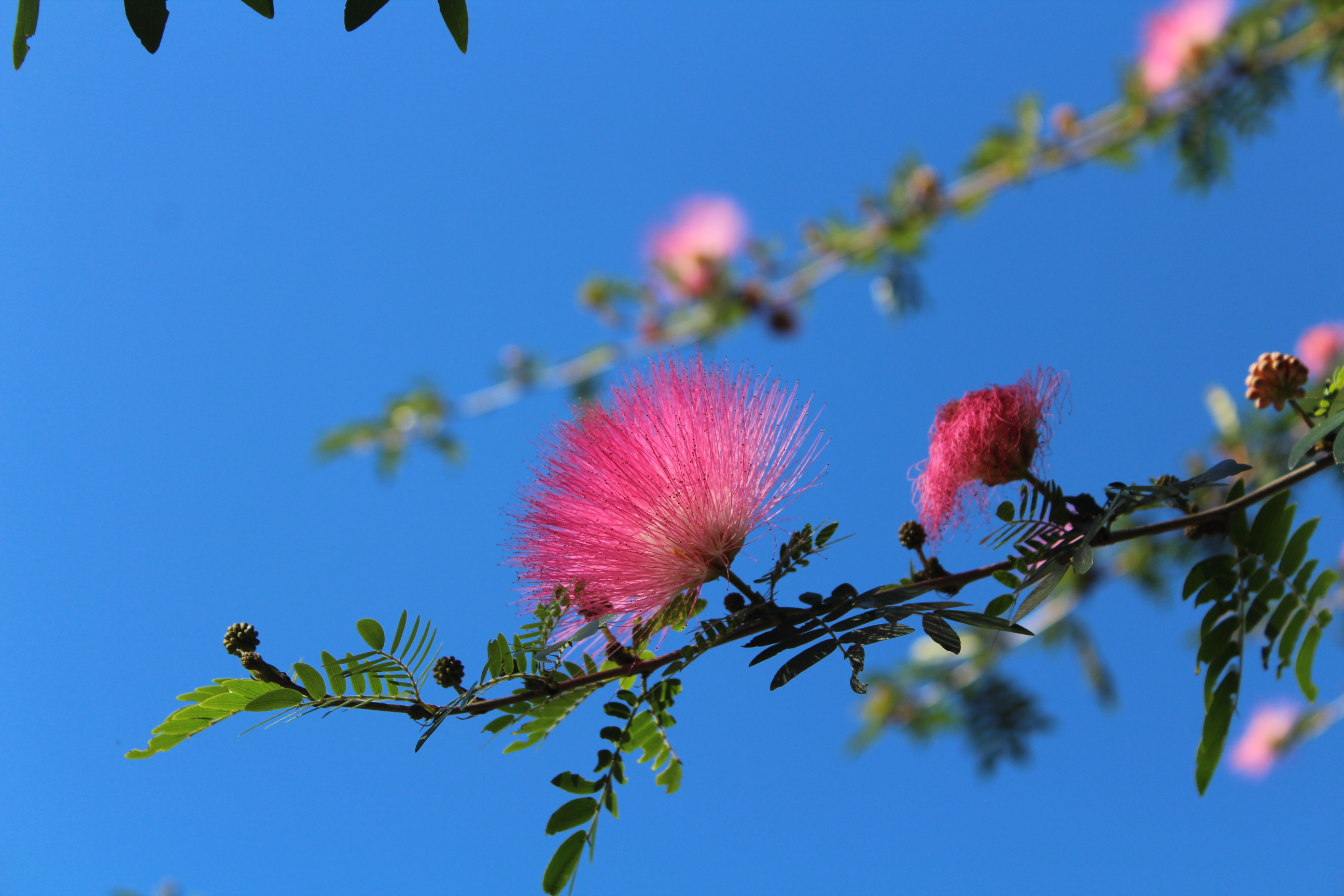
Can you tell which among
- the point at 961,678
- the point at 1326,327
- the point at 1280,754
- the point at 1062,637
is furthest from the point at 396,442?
the point at 1280,754

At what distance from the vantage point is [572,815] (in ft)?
4.42

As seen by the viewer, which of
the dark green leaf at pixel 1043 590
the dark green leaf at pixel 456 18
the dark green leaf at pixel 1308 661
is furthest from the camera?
the dark green leaf at pixel 1308 661

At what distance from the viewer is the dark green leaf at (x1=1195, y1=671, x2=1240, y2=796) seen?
150cm

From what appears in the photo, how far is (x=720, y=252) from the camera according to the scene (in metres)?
5.12

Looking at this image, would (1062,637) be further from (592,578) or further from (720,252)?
(592,578)

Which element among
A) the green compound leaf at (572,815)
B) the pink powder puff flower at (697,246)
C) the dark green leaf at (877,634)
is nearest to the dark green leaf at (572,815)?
the green compound leaf at (572,815)

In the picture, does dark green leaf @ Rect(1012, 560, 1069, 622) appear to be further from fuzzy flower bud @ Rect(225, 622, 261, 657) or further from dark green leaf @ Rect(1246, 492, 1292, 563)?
fuzzy flower bud @ Rect(225, 622, 261, 657)

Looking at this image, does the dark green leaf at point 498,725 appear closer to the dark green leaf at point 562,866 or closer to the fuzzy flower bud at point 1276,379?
the dark green leaf at point 562,866

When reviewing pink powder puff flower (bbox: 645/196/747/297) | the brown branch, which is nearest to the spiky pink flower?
the brown branch

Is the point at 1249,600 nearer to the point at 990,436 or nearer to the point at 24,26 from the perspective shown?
the point at 990,436

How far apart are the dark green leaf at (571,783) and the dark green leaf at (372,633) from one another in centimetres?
33

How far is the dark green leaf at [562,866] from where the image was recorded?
1.33 metres

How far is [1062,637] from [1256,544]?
122 inches

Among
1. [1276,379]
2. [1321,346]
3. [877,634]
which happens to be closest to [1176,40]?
[1321,346]
